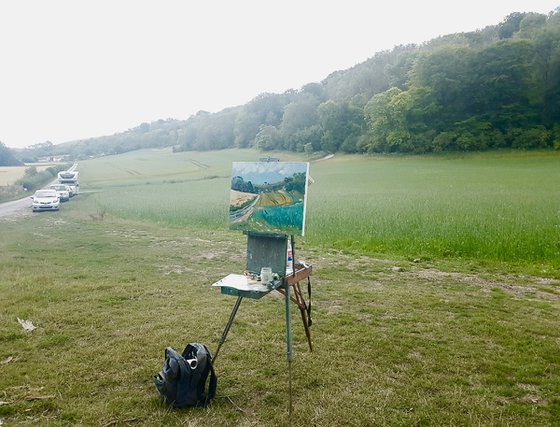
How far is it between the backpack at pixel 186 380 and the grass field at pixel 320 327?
130 mm

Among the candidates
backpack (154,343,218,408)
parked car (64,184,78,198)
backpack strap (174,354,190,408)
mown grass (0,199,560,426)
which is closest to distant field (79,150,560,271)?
mown grass (0,199,560,426)

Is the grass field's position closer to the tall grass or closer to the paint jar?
the tall grass

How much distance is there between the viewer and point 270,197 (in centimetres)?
397

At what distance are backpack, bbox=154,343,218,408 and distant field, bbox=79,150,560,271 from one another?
285 inches

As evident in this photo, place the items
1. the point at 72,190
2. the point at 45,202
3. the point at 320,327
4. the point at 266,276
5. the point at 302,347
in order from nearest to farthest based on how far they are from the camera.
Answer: the point at 266,276
the point at 302,347
the point at 320,327
the point at 45,202
the point at 72,190

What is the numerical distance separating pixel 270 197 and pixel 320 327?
233 cm

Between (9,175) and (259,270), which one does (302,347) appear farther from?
(9,175)

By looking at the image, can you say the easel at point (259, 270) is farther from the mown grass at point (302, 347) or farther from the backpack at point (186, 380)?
the mown grass at point (302, 347)

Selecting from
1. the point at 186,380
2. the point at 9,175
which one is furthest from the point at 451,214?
the point at 9,175

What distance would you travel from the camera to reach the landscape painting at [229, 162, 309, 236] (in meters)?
3.83

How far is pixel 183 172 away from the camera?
159 feet

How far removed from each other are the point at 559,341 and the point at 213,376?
4.05 m

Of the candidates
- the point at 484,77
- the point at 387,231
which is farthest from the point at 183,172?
the point at 387,231

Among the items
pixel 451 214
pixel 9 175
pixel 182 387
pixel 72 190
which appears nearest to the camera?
pixel 182 387
